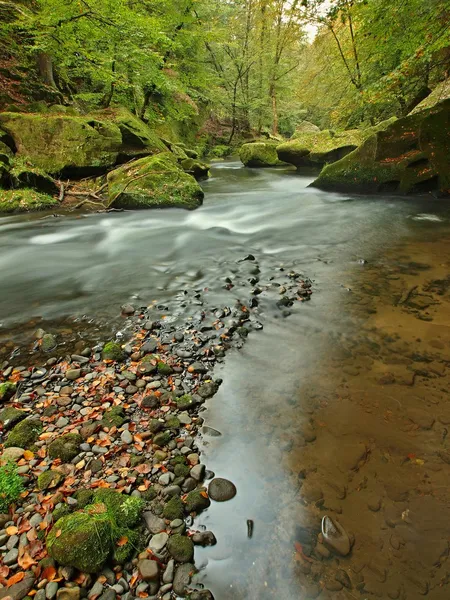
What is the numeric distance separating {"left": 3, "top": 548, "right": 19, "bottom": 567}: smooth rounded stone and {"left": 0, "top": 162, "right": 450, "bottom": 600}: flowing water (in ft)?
3.31

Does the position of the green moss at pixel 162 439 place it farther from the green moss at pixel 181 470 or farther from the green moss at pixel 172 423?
the green moss at pixel 181 470

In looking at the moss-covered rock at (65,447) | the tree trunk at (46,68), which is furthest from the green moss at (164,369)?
the tree trunk at (46,68)

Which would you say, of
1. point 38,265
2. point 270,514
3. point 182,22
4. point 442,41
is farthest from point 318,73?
point 270,514

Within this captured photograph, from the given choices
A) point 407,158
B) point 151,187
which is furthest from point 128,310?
point 407,158

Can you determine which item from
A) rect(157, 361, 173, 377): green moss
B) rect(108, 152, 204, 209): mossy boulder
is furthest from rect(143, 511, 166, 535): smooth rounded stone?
rect(108, 152, 204, 209): mossy boulder

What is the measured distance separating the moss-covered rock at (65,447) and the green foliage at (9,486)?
0.23m

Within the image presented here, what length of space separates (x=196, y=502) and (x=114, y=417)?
38.0 inches

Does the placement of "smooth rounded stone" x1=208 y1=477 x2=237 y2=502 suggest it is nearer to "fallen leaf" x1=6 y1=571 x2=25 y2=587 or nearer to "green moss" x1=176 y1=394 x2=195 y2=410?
"green moss" x1=176 y1=394 x2=195 y2=410

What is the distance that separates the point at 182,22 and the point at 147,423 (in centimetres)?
1786

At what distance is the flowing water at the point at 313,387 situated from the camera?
1.82m

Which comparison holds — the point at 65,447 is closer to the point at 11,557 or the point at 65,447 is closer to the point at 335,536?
the point at 11,557

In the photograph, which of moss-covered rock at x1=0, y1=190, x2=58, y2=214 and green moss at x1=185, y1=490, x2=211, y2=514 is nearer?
green moss at x1=185, y1=490, x2=211, y2=514

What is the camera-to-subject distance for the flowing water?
5.96ft

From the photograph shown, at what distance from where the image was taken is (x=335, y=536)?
1896 mm
